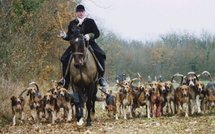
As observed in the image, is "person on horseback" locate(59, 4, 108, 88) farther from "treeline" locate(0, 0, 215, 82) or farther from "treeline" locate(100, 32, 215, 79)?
"treeline" locate(100, 32, 215, 79)

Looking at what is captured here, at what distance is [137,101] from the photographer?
22938 mm

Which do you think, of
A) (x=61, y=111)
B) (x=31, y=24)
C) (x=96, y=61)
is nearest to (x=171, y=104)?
(x=61, y=111)

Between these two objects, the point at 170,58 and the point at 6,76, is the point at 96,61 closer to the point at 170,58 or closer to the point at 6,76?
the point at 6,76

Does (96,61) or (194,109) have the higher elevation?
(96,61)

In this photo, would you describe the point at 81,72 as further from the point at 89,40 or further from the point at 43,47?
the point at 43,47

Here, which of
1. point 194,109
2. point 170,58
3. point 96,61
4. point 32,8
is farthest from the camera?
point 170,58

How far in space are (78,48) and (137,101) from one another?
7.67 m

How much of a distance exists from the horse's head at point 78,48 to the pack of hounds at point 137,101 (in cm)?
577

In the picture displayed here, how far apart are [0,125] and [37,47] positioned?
1542 centimetres

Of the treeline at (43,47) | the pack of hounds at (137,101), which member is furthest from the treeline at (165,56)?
the pack of hounds at (137,101)

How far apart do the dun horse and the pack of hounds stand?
15.9 ft

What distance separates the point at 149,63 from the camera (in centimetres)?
8231

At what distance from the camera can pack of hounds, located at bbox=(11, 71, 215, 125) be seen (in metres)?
21.6

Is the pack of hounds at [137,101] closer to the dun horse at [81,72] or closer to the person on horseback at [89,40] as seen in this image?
the person on horseback at [89,40]
